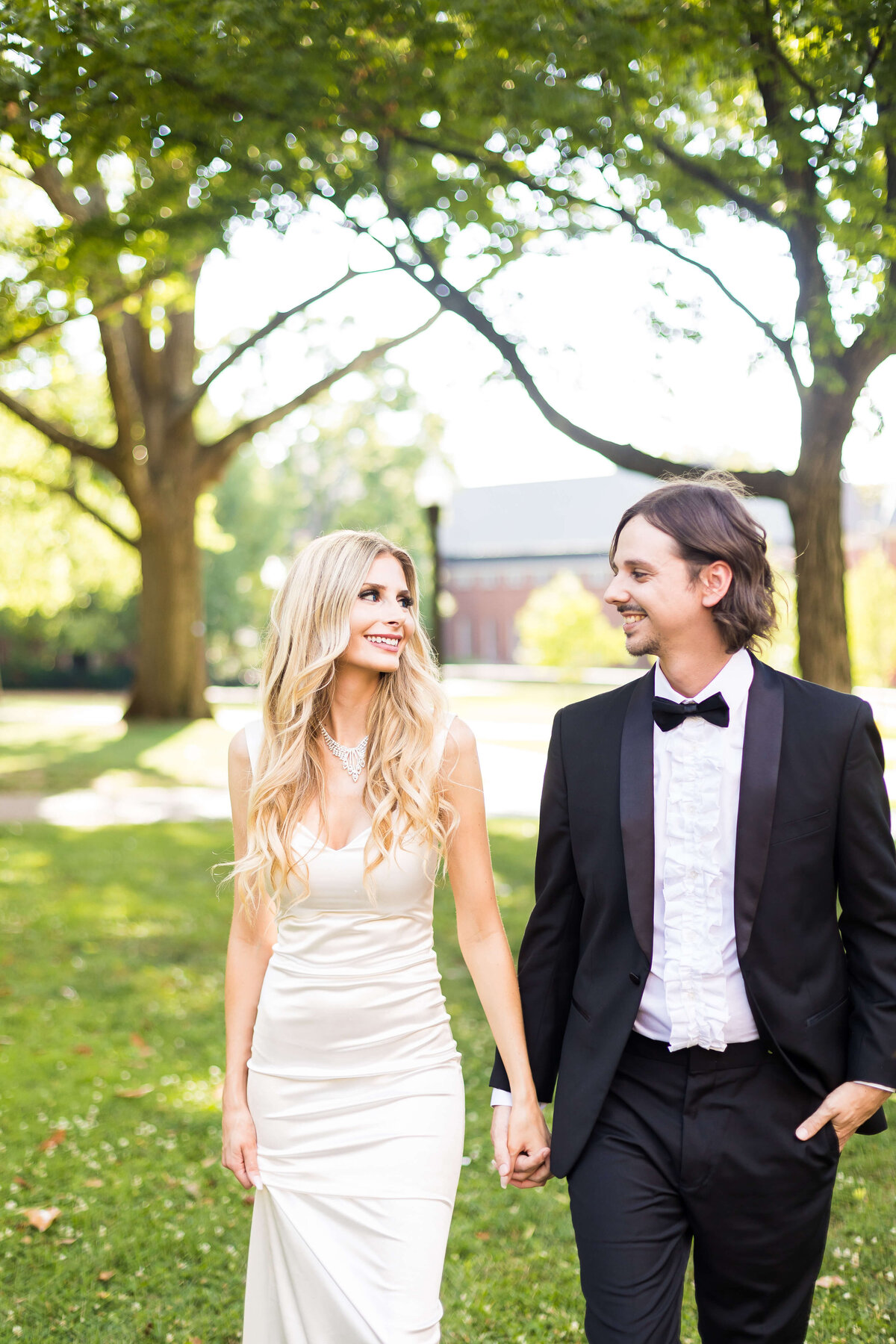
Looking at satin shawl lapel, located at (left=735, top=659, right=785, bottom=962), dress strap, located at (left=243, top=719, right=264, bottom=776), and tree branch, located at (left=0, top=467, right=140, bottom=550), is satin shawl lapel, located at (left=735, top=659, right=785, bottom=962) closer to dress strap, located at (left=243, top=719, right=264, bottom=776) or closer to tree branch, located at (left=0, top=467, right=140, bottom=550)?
dress strap, located at (left=243, top=719, right=264, bottom=776)

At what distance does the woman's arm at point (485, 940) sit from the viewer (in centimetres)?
289

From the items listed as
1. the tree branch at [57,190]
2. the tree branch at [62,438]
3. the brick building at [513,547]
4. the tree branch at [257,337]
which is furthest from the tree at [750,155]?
the brick building at [513,547]

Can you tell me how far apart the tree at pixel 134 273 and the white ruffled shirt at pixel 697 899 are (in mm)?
5405

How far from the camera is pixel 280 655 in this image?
319 cm

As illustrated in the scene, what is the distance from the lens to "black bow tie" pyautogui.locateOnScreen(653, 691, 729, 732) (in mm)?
2721

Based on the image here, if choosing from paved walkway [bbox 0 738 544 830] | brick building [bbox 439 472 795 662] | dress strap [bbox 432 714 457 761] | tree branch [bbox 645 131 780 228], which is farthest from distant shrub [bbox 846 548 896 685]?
brick building [bbox 439 472 795 662]

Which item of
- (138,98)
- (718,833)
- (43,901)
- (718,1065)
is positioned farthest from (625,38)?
(43,901)

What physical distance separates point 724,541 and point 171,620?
22402 mm

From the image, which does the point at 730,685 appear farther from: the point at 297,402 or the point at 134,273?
the point at 297,402

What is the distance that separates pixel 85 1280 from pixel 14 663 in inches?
2129

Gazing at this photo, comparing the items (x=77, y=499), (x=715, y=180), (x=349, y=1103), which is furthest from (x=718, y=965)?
(x=77, y=499)

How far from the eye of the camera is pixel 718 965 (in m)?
2.64

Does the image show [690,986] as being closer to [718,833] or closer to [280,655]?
[718,833]

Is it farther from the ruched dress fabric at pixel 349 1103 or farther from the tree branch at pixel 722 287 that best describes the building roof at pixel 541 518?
the ruched dress fabric at pixel 349 1103
